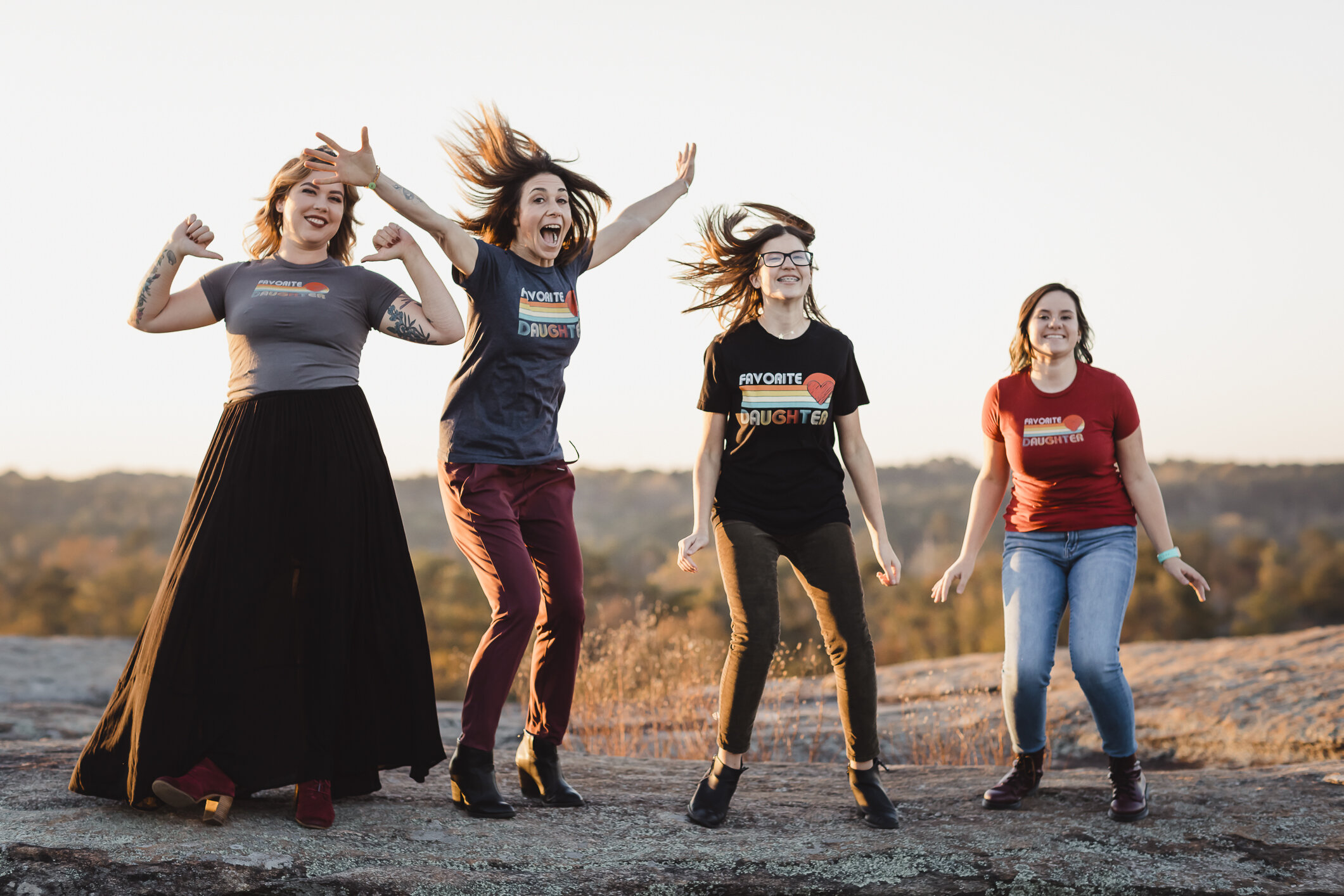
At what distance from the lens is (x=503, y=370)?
3889 millimetres

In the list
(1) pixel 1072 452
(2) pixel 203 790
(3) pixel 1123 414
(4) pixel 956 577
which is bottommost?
(2) pixel 203 790

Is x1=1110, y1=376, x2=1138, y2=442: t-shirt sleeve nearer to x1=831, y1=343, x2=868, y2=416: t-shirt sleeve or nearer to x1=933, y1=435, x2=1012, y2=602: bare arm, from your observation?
x1=933, y1=435, x2=1012, y2=602: bare arm

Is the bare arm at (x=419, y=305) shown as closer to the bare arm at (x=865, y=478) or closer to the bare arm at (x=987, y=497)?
the bare arm at (x=865, y=478)

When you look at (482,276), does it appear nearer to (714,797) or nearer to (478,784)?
(478,784)

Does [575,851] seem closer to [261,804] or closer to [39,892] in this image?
[261,804]

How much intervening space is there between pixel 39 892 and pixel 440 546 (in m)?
25.3

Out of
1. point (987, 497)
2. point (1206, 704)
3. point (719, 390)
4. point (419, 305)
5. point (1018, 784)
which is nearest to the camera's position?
point (419, 305)

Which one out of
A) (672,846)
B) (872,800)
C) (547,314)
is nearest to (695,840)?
(672,846)

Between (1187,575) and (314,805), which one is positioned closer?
(314,805)

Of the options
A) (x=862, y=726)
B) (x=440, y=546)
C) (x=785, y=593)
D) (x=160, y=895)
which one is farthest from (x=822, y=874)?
(x=440, y=546)

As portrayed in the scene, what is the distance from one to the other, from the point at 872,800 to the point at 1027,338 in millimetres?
1970

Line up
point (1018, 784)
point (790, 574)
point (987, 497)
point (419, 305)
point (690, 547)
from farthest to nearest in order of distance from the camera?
point (790, 574) < point (987, 497) < point (1018, 784) < point (690, 547) < point (419, 305)

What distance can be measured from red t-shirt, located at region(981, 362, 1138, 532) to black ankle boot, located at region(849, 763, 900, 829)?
1.15 meters

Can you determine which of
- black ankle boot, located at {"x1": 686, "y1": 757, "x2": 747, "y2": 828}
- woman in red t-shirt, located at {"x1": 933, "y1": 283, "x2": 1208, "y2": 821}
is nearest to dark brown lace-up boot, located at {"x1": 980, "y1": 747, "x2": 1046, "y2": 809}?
woman in red t-shirt, located at {"x1": 933, "y1": 283, "x2": 1208, "y2": 821}
